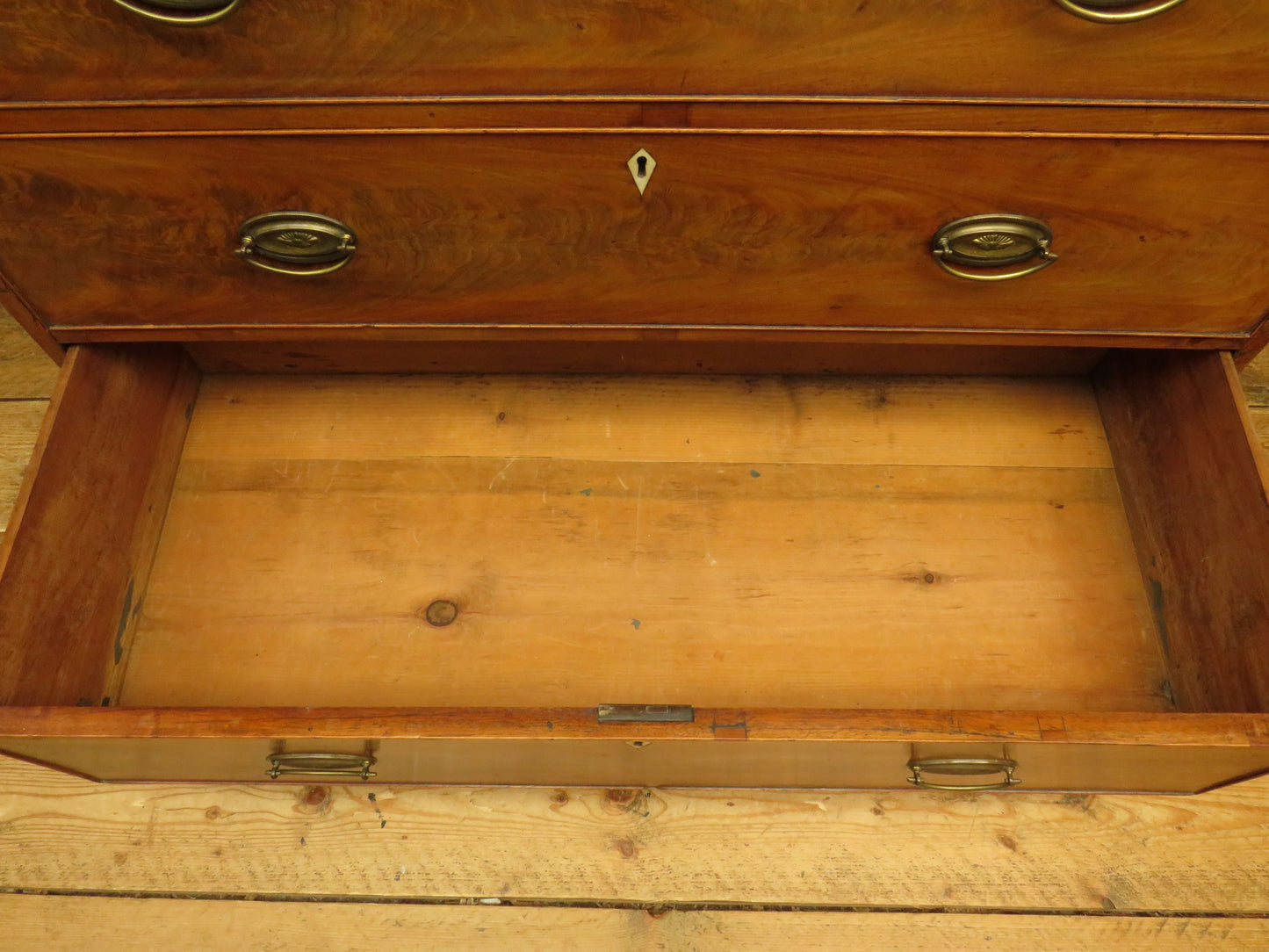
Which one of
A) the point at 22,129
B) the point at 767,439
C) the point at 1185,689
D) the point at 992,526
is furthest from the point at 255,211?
the point at 1185,689

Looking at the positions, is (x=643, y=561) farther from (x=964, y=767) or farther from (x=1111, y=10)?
(x=1111, y=10)

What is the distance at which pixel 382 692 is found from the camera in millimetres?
788

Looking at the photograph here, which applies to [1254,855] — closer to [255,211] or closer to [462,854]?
[462,854]

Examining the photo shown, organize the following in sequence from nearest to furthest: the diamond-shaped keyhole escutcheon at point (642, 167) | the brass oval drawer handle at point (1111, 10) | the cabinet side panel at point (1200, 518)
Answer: the brass oval drawer handle at point (1111, 10)
the diamond-shaped keyhole escutcheon at point (642, 167)
the cabinet side panel at point (1200, 518)

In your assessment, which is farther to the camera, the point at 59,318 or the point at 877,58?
the point at 59,318

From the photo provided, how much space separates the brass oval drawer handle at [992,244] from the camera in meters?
0.67

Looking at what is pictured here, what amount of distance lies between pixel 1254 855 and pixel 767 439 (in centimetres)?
64

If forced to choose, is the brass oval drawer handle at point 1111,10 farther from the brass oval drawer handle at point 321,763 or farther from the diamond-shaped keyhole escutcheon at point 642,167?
the brass oval drawer handle at point 321,763

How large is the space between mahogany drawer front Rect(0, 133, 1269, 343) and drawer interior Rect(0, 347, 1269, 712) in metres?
0.14

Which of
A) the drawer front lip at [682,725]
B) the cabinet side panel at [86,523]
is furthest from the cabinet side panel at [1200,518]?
the cabinet side panel at [86,523]

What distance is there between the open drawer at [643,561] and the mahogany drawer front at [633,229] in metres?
0.14

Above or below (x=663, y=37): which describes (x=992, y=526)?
below

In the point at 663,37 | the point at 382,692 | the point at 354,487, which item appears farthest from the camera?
the point at 354,487

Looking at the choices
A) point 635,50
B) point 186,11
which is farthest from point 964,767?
point 186,11
